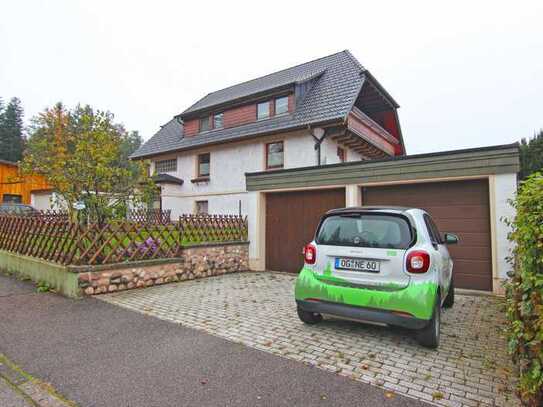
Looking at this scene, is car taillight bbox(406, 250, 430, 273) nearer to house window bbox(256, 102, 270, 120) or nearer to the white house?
the white house

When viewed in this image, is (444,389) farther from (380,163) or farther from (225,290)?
(380,163)

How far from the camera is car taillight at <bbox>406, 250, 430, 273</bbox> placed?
3.48 m

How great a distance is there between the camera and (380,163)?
7.42 m

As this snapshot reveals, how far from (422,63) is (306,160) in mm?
18592

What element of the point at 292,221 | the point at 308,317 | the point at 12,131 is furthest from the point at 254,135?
the point at 12,131

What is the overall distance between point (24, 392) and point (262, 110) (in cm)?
1506

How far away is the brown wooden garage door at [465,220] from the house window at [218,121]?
13035 millimetres

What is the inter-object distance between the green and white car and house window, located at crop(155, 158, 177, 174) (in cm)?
1639

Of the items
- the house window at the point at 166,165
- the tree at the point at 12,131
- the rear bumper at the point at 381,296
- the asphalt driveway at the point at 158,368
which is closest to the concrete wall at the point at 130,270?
the asphalt driveway at the point at 158,368

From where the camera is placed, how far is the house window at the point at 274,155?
14.7 m

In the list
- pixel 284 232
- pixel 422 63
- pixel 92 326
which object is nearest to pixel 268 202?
pixel 284 232

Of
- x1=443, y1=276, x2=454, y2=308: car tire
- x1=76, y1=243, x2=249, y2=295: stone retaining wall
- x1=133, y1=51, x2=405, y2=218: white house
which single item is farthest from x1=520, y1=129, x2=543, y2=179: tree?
x1=76, y1=243, x2=249, y2=295: stone retaining wall

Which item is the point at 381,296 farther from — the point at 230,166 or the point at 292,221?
the point at 230,166

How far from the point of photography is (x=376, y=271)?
3.68 meters
